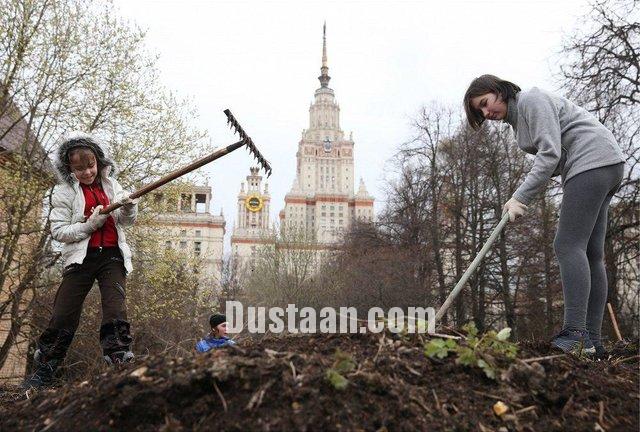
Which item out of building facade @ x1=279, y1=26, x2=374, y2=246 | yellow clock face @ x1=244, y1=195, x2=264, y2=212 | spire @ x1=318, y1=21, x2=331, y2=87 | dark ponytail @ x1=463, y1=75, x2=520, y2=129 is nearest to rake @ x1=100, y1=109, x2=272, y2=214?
dark ponytail @ x1=463, y1=75, x2=520, y2=129

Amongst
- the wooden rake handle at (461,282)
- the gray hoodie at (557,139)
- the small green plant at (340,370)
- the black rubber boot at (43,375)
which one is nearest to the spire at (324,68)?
the gray hoodie at (557,139)

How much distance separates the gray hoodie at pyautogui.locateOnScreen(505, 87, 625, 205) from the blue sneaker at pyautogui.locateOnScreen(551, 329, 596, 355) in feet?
2.87

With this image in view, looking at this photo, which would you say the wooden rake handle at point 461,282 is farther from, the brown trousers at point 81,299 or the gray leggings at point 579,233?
the brown trousers at point 81,299

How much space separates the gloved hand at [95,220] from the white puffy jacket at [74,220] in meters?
0.02

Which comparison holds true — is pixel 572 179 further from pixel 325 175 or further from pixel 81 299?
pixel 325 175

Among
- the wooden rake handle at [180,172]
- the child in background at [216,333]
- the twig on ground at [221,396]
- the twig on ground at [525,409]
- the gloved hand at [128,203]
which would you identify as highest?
the wooden rake handle at [180,172]

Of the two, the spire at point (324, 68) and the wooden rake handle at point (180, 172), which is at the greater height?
the spire at point (324, 68)

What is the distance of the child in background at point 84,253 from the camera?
3705 mm

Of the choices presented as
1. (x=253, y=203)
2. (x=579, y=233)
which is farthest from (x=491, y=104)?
(x=253, y=203)

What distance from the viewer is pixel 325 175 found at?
14700 cm

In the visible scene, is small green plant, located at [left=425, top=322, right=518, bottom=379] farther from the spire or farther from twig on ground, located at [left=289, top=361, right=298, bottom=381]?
the spire

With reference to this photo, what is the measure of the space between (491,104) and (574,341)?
1660 millimetres

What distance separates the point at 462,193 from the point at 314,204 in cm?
11335

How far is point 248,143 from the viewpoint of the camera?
4.18 m
